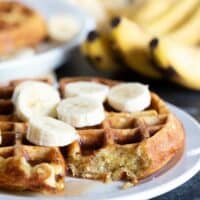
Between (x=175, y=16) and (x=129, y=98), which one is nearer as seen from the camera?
(x=129, y=98)

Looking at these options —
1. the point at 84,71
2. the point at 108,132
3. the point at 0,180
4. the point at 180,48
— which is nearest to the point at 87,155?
the point at 108,132

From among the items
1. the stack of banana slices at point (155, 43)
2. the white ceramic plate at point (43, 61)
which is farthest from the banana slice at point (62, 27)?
the stack of banana slices at point (155, 43)

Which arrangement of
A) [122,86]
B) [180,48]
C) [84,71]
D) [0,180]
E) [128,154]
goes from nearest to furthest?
[0,180] < [128,154] < [122,86] < [180,48] < [84,71]

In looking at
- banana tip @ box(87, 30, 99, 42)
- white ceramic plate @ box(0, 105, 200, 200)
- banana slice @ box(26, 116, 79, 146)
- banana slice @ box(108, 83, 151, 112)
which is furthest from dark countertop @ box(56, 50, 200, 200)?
banana slice @ box(26, 116, 79, 146)

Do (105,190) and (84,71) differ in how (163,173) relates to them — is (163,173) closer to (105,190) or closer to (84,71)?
(105,190)

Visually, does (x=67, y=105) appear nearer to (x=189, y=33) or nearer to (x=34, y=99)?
(x=34, y=99)

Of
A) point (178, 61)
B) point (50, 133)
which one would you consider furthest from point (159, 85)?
point (50, 133)
